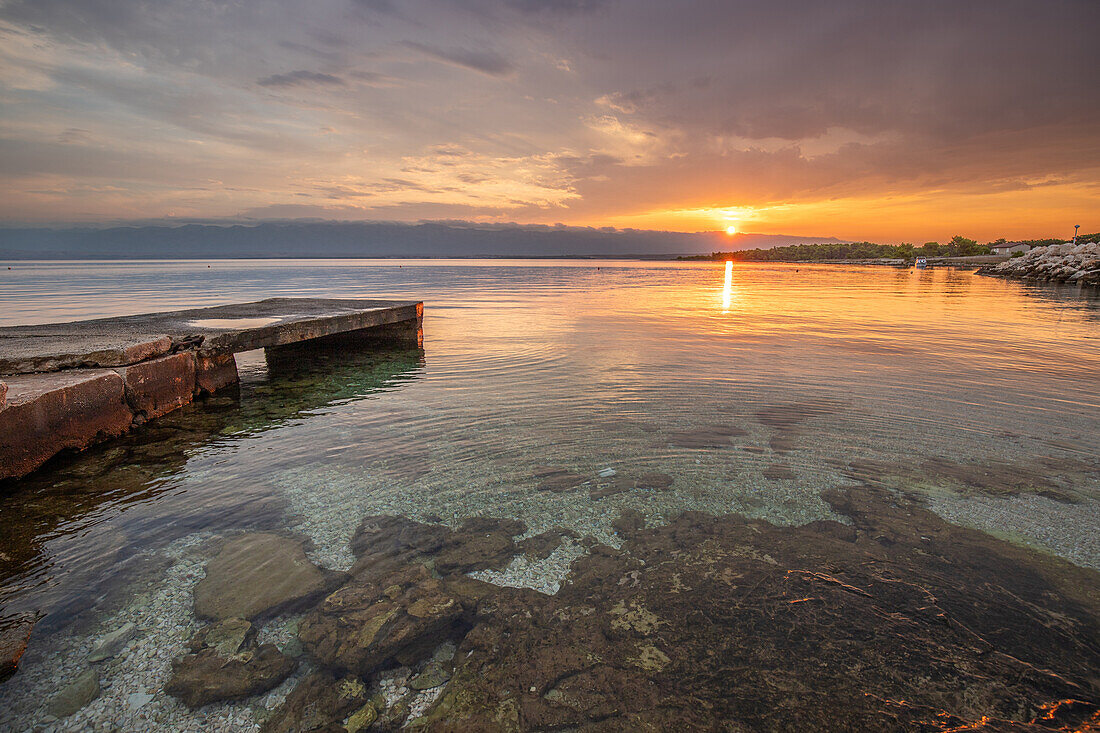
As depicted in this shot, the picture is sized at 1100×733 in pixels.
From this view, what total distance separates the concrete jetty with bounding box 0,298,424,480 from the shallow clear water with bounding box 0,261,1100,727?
287 millimetres

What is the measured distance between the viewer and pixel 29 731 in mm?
2297

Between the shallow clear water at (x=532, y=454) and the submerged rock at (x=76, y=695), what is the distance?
83mm

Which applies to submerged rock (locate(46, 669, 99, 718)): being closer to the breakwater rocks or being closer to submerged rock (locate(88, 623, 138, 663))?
submerged rock (locate(88, 623, 138, 663))

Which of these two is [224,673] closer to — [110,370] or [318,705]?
[318,705]

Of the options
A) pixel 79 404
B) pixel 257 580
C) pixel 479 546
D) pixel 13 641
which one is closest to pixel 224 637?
pixel 257 580

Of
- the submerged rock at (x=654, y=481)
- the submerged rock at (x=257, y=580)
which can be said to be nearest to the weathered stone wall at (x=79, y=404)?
the submerged rock at (x=257, y=580)

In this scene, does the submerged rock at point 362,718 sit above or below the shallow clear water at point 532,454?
below

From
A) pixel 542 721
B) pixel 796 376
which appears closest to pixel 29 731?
pixel 542 721

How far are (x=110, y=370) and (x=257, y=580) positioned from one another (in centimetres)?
445

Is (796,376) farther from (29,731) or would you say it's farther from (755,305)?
(755,305)

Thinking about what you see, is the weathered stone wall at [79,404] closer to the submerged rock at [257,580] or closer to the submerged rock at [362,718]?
the submerged rock at [257,580]

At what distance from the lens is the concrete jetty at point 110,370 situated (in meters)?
4.83

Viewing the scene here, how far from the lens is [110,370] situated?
5980 mm

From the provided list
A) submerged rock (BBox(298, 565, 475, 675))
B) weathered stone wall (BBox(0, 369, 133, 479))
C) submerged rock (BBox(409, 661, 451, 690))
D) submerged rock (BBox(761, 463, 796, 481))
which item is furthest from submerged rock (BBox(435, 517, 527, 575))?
weathered stone wall (BBox(0, 369, 133, 479))
